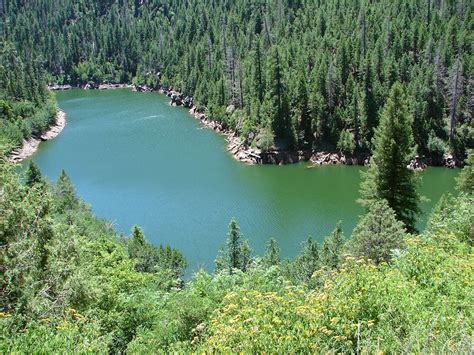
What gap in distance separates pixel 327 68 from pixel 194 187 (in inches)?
1218

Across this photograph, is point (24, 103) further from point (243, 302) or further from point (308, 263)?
point (243, 302)

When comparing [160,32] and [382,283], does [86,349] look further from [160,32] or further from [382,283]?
[160,32]

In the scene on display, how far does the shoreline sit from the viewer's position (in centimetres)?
8081

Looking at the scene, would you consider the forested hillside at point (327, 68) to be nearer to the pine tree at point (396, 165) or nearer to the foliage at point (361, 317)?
→ the pine tree at point (396, 165)

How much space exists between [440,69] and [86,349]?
78.3 metres

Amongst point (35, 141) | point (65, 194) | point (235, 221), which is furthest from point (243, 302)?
point (35, 141)

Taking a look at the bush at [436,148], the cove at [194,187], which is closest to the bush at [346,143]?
the cove at [194,187]

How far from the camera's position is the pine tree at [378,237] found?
21312 mm

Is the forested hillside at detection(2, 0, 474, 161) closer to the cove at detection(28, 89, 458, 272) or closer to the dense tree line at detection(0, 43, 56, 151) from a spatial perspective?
the cove at detection(28, 89, 458, 272)

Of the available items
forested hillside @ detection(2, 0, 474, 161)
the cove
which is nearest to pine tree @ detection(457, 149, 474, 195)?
the cove

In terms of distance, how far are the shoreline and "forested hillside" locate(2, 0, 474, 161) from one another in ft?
93.6

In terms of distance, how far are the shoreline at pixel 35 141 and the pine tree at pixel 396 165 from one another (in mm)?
59769

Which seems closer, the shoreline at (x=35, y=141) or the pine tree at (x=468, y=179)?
the pine tree at (x=468, y=179)

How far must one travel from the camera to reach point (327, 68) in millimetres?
78562
